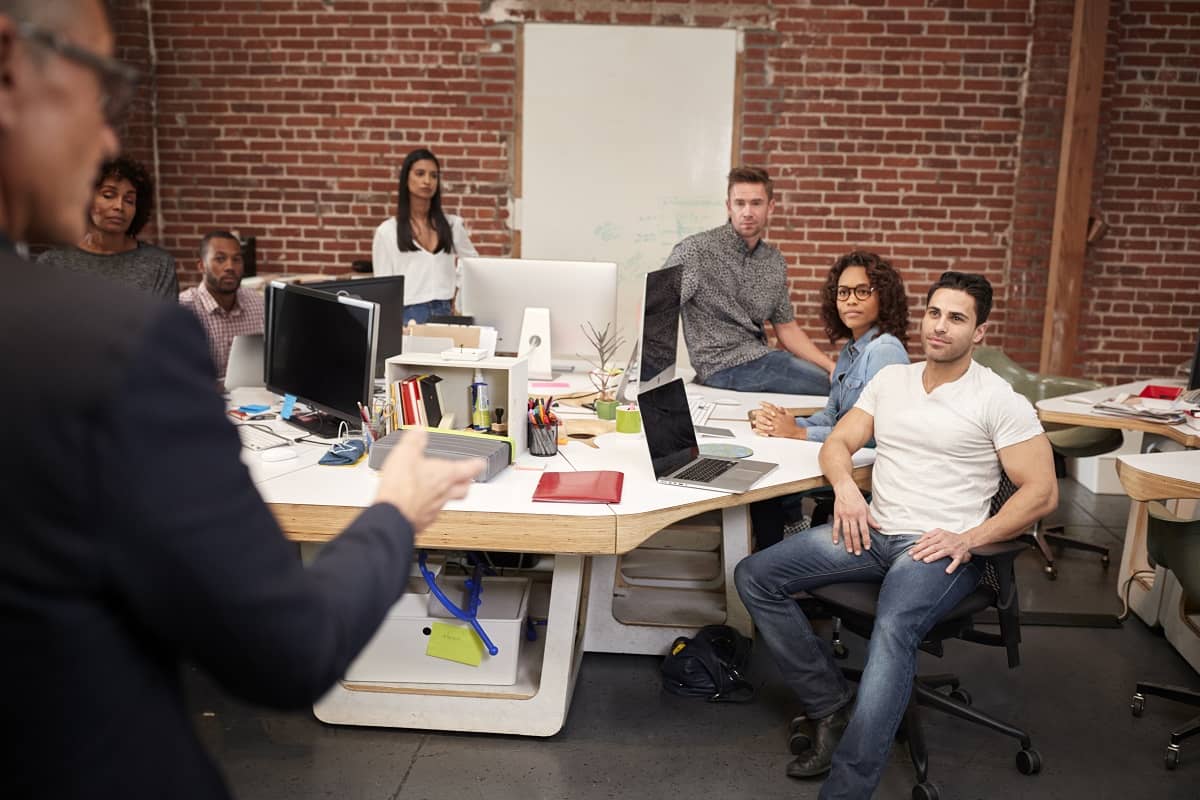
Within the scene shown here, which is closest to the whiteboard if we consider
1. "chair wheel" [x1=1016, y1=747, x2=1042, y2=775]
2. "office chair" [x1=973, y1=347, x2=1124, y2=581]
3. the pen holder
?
"office chair" [x1=973, y1=347, x2=1124, y2=581]

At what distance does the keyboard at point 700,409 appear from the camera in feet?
11.2

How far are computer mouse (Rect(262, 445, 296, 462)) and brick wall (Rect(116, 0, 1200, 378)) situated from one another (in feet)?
10.3

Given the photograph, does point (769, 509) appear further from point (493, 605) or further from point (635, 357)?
point (493, 605)

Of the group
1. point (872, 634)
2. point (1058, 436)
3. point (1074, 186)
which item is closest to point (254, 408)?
point (872, 634)

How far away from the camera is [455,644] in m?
2.65

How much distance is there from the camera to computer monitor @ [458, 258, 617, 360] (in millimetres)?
3764

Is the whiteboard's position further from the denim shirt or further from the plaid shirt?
the denim shirt

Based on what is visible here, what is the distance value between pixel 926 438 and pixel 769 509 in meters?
1.04

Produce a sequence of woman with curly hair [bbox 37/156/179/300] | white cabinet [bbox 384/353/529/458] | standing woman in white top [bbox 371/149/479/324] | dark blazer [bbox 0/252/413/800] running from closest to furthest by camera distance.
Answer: dark blazer [bbox 0/252/413/800] < white cabinet [bbox 384/353/529/458] < woman with curly hair [bbox 37/156/179/300] < standing woman in white top [bbox 371/149/479/324]

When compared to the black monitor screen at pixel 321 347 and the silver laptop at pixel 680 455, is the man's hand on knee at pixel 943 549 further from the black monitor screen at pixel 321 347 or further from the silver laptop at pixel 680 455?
the black monitor screen at pixel 321 347

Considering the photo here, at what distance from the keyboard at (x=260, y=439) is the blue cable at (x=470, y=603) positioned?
1.98 feet

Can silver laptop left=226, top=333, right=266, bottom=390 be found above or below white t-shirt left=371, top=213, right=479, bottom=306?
below

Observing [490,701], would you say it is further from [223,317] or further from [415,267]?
[415,267]

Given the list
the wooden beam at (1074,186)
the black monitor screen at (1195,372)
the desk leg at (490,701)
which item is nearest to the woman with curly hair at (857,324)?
the desk leg at (490,701)
